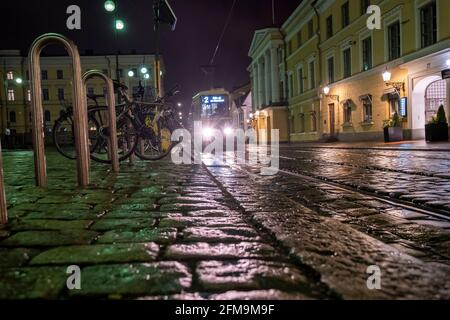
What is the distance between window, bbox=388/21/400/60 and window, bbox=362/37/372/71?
2272 mm

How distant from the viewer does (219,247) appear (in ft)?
8.13

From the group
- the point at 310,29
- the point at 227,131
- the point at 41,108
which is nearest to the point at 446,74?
the point at 227,131

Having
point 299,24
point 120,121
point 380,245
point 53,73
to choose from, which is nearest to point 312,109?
point 299,24

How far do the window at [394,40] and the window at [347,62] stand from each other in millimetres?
5259

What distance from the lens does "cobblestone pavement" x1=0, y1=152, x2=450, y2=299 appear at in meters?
1.82

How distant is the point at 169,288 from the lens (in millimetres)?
1818

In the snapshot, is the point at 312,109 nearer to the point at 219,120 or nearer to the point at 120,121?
the point at 219,120

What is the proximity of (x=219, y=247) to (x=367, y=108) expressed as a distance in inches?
1076

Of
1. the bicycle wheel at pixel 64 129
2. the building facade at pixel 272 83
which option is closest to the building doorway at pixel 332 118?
the building facade at pixel 272 83

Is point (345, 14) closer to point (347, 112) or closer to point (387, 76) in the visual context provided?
point (347, 112)

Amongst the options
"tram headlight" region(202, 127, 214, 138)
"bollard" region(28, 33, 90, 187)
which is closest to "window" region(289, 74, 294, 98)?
"tram headlight" region(202, 127, 214, 138)

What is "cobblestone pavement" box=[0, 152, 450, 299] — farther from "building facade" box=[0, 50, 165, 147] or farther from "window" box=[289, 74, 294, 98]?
"building facade" box=[0, 50, 165, 147]
